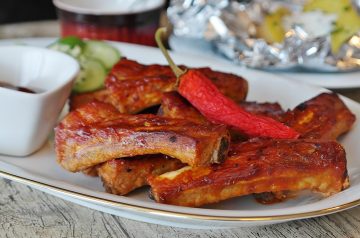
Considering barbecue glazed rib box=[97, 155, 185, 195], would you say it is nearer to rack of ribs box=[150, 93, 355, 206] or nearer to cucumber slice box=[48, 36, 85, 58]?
rack of ribs box=[150, 93, 355, 206]

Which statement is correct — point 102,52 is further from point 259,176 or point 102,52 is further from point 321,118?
point 259,176

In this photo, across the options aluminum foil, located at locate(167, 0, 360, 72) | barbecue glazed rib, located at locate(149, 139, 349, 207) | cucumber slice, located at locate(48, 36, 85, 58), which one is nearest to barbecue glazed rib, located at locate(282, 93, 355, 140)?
barbecue glazed rib, located at locate(149, 139, 349, 207)

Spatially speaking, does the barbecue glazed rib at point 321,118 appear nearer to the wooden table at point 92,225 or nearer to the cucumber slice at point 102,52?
the wooden table at point 92,225

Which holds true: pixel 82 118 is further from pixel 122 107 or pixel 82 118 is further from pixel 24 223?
pixel 24 223

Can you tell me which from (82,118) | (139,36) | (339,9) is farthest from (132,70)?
(339,9)

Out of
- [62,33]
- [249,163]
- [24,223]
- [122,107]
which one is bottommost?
[62,33]

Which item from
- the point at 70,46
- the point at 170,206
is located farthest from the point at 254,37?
the point at 170,206
